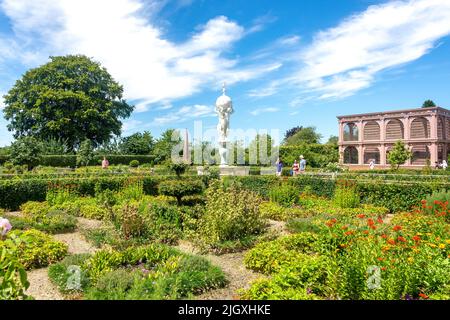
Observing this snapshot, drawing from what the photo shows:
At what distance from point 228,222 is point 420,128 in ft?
134

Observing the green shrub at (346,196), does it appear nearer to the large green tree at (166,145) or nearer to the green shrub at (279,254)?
the green shrub at (279,254)

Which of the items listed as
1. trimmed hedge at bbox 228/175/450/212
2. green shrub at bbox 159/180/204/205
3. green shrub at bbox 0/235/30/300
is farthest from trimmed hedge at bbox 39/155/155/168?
green shrub at bbox 0/235/30/300

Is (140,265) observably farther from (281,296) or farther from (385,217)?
(385,217)

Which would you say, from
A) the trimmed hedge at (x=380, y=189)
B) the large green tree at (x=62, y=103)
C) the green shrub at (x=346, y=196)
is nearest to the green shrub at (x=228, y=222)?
the green shrub at (x=346, y=196)

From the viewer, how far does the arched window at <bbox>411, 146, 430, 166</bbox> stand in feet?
125

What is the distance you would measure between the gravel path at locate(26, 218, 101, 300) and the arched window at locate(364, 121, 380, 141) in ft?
134

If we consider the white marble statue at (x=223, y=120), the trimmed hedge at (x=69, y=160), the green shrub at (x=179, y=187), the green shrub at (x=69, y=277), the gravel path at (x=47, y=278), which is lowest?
the gravel path at (x=47, y=278)

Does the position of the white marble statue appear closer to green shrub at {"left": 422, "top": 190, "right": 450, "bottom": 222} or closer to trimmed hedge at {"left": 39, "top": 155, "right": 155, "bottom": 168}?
green shrub at {"left": 422, "top": 190, "right": 450, "bottom": 222}

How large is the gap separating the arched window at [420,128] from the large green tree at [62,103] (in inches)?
1381

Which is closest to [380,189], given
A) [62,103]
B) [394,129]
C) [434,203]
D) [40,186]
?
[434,203]

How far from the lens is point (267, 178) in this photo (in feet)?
45.5

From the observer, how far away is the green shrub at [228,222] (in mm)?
6926

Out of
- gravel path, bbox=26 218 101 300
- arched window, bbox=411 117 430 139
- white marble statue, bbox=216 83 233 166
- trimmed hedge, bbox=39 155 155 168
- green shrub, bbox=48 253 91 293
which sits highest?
arched window, bbox=411 117 430 139
